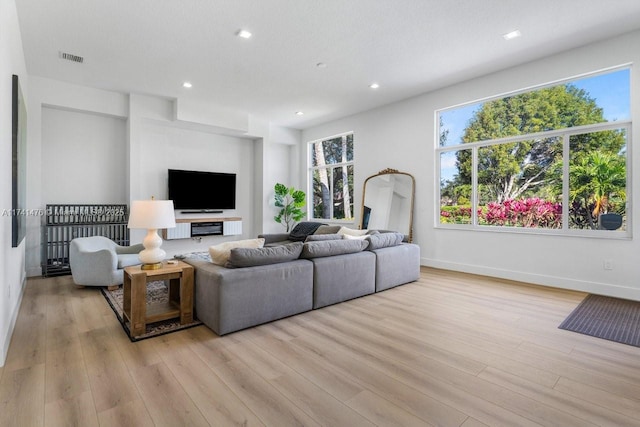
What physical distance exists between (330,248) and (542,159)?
3.33 meters

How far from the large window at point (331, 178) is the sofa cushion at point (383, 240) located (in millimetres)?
2767

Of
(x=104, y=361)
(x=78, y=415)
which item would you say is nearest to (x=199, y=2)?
(x=104, y=361)

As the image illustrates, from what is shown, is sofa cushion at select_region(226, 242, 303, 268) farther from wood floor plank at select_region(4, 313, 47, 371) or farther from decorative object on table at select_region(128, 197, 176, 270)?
wood floor plank at select_region(4, 313, 47, 371)

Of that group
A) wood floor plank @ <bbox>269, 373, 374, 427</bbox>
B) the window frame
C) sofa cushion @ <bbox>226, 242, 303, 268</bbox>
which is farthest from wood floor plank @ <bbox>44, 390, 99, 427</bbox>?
the window frame

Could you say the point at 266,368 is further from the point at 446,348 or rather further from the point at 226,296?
the point at 446,348

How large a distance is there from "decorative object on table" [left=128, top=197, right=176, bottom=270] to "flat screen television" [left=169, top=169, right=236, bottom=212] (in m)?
3.76

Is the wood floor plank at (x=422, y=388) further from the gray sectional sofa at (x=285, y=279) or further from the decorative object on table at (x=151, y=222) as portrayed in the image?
the decorative object on table at (x=151, y=222)

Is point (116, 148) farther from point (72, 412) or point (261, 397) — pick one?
point (261, 397)

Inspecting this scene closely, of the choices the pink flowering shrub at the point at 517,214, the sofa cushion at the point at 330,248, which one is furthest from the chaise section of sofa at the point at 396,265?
the pink flowering shrub at the point at 517,214

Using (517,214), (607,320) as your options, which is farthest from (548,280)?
(607,320)

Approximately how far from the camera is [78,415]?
5.49ft

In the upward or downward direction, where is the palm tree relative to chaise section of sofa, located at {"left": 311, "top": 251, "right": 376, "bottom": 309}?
upward

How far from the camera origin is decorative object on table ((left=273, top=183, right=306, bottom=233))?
7798mm

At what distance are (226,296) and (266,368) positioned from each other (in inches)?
29.0
